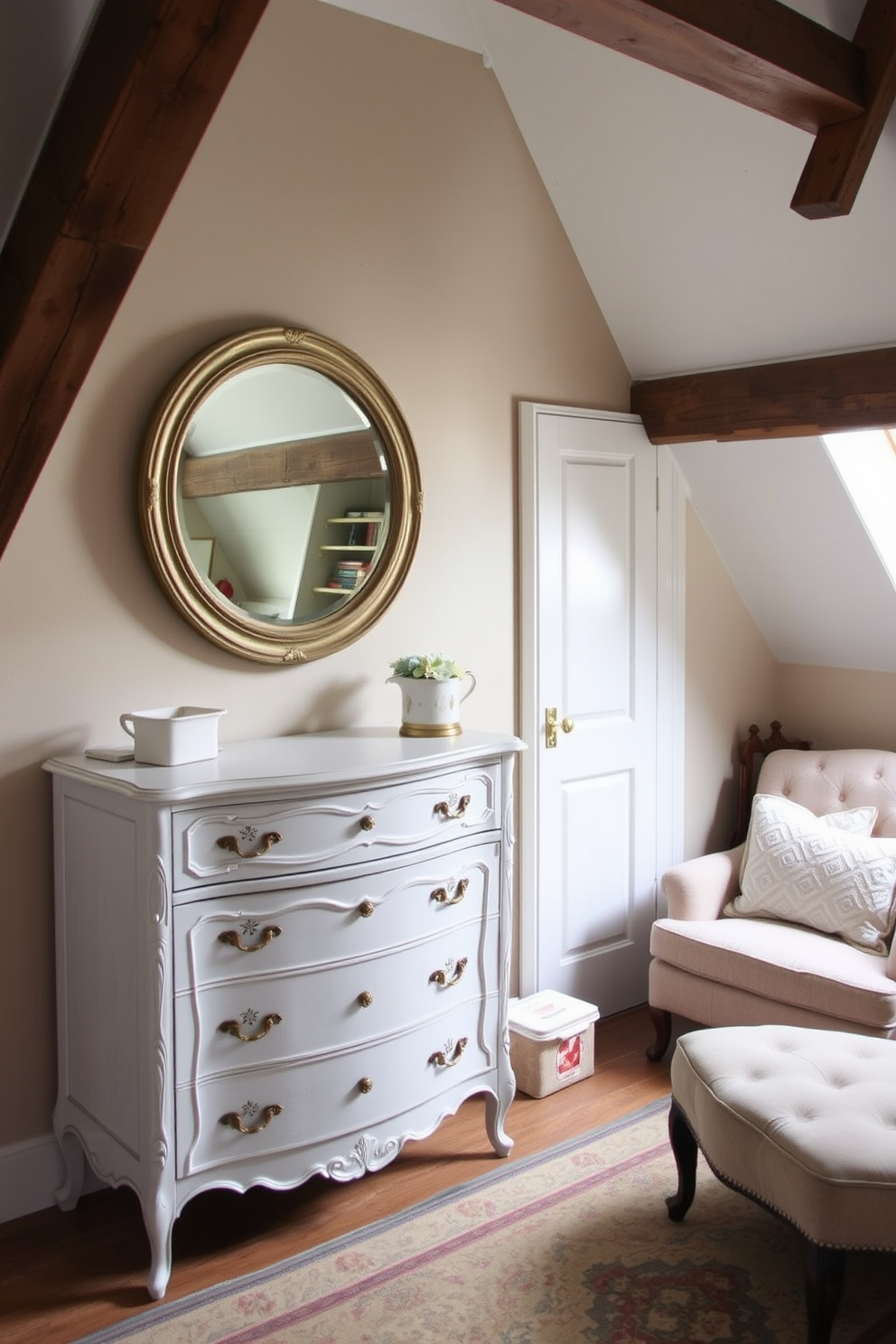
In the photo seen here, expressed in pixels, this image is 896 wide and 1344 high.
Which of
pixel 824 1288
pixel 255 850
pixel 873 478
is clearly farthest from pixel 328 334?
pixel 824 1288

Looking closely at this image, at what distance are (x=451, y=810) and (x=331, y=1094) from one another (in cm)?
66

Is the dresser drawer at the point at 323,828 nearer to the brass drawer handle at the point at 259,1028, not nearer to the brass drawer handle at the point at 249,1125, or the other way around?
the brass drawer handle at the point at 259,1028

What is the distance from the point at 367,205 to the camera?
3037 millimetres

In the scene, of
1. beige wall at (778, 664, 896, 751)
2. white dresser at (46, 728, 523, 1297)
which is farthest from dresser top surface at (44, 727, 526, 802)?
beige wall at (778, 664, 896, 751)

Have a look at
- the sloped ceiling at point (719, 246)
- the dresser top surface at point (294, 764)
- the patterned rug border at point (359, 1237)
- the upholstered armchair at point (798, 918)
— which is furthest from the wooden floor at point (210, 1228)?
the sloped ceiling at point (719, 246)

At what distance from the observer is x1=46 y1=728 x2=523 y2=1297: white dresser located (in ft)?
7.67

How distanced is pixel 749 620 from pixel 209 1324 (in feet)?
Answer: 9.29

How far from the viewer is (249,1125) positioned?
8.06 ft

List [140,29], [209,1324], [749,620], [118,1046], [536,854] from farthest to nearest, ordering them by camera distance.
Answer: [749,620] → [536,854] → [118,1046] → [209,1324] → [140,29]

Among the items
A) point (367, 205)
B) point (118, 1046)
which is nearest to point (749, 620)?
point (367, 205)

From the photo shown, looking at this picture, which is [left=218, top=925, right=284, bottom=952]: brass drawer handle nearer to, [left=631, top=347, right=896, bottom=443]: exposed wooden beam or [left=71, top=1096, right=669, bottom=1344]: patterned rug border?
[left=71, top=1096, right=669, bottom=1344]: patterned rug border

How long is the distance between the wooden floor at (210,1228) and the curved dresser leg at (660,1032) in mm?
281

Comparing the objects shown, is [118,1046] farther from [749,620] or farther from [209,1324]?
[749,620]

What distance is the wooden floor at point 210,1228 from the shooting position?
7.71 feet
